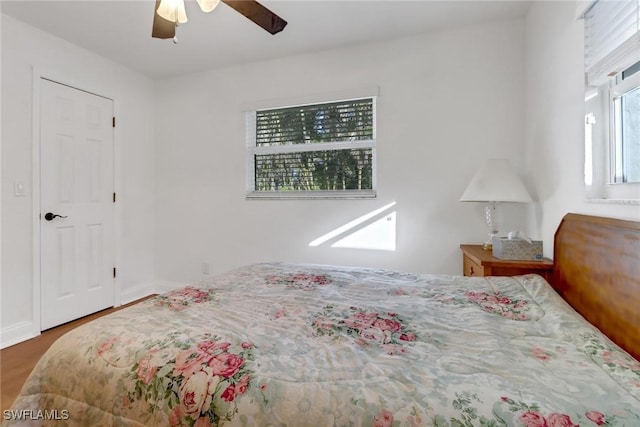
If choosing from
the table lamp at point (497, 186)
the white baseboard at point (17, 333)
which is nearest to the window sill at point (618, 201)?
the table lamp at point (497, 186)

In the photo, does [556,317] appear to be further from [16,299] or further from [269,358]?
[16,299]

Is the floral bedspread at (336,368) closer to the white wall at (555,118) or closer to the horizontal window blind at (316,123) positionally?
the white wall at (555,118)

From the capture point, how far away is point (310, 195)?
2.98 m

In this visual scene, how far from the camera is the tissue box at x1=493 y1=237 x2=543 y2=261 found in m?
1.82

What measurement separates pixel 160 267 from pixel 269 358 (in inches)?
127

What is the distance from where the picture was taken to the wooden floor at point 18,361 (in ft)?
5.74

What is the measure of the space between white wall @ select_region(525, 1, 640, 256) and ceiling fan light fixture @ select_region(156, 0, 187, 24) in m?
1.94

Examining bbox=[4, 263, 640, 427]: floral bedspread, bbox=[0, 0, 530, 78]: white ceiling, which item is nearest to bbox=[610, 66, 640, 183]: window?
bbox=[4, 263, 640, 427]: floral bedspread

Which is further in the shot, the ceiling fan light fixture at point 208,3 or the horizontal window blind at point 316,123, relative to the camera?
the horizontal window blind at point 316,123

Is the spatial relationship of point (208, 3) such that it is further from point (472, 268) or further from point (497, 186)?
point (472, 268)

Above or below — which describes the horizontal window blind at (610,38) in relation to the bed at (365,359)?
above

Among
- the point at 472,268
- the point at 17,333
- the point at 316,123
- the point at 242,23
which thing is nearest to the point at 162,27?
the point at 242,23

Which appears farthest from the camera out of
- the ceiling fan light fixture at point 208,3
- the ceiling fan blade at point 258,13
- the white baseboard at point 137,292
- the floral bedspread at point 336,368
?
the white baseboard at point 137,292

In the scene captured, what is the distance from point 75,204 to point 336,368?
9.97 feet
